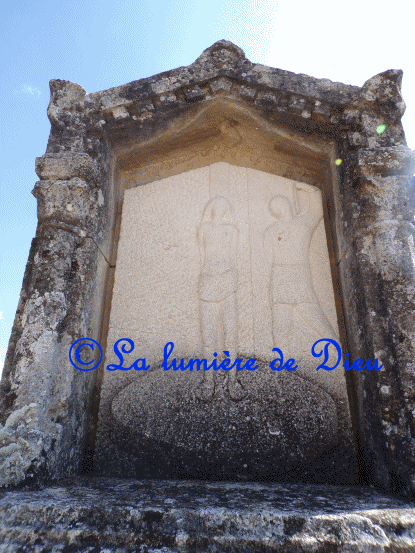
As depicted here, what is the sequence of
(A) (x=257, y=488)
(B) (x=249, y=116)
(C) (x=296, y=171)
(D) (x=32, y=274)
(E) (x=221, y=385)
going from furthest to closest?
(C) (x=296, y=171)
(B) (x=249, y=116)
(E) (x=221, y=385)
(D) (x=32, y=274)
(A) (x=257, y=488)

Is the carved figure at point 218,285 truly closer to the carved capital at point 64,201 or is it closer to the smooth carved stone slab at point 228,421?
the smooth carved stone slab at point 228,421

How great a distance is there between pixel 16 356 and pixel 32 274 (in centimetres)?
59

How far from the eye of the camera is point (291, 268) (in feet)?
11.1

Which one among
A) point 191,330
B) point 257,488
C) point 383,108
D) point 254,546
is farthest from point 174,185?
point 254,546

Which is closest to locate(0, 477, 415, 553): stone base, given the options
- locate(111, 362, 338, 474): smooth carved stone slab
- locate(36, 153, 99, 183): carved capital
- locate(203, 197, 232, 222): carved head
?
locate(111, 362, 338, 474): smooth carved stone slab

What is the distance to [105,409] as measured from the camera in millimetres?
2932

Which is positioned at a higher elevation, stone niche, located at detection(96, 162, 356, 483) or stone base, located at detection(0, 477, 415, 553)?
stone niche, located at detection(96, 162, 356, 483)

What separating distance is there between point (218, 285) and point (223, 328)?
37 cm

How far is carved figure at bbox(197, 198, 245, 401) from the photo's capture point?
3.03 metres

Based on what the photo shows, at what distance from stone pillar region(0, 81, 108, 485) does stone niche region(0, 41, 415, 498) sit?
0.04 ft

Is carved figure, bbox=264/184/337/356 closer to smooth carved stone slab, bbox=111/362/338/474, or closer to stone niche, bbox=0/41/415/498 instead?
stone niche, bbox=0/41/415/498

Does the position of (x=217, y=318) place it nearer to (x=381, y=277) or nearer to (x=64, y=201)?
(x=381, y=277)

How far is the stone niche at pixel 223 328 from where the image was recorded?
2.73 metres

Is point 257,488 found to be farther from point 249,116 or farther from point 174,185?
point 249,116
